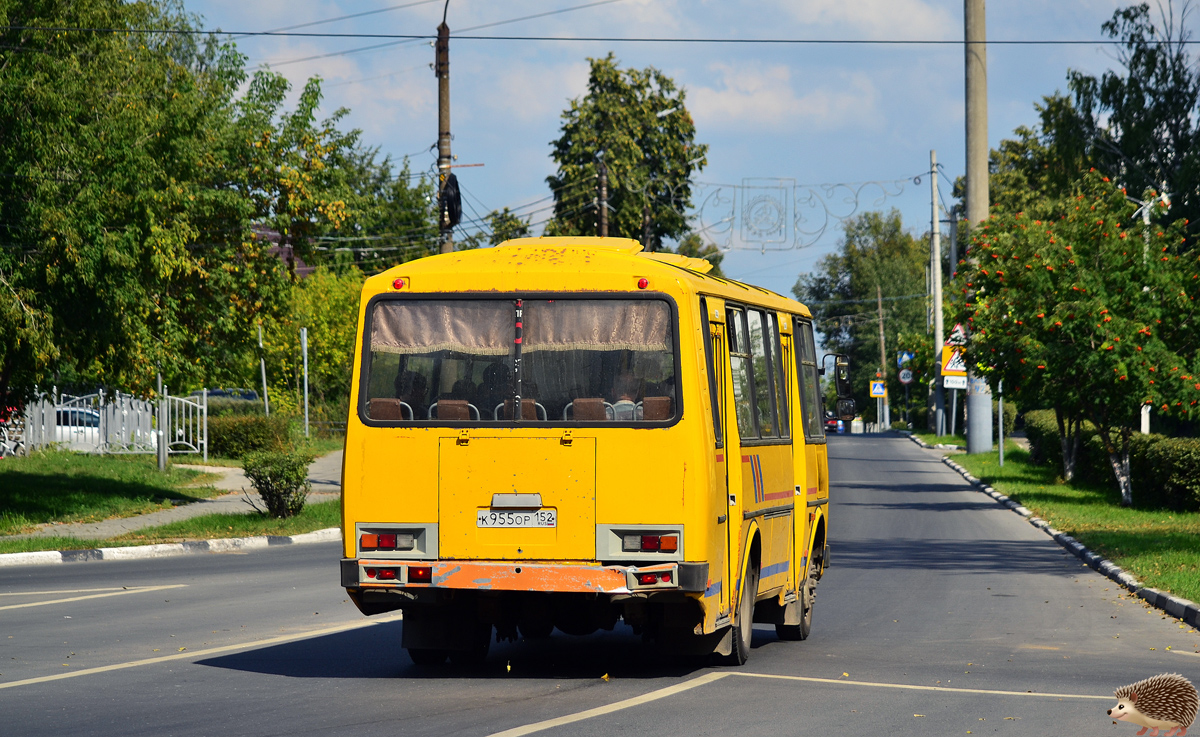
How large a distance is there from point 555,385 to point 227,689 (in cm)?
290

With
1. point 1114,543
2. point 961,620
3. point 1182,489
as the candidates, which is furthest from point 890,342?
point 961,620

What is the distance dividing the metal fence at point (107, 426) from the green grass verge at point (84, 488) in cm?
184

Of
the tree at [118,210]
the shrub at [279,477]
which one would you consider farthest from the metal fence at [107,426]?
the shrub at [279,477]

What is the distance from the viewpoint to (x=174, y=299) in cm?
2484

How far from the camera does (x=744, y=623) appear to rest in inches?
409

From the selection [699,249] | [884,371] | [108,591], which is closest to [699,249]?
[699,249]

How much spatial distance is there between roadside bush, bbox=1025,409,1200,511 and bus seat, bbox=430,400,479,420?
19.3 metres

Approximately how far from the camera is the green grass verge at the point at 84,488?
24109mm

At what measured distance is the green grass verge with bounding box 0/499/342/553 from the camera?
66.5 ft

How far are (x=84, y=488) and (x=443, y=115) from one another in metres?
9.97

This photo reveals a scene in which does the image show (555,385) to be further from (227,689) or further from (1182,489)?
(1182,489)

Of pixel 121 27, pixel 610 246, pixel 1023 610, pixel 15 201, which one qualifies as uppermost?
pixel 121 27

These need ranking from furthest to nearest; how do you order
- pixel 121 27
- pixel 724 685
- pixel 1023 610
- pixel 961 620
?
pixel 121 27, pixel 1023 610, pixel 961 620, pixel 724 685

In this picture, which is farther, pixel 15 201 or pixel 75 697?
pixel 15 201
